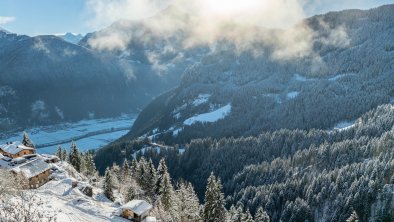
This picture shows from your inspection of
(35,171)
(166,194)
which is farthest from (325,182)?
(35,171)

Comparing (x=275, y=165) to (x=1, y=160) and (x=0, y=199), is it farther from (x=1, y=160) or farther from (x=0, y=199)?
(x=0, y=199)

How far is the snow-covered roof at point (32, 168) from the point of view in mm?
72562

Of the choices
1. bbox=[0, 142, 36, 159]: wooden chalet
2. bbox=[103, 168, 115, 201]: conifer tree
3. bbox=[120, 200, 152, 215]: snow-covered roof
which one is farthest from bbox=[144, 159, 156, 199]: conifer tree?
bbox=[0, 142, 36, 159]: wooden chalet

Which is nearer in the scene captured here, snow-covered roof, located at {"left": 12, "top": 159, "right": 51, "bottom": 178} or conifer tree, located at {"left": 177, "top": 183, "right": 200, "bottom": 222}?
snow-covered roof, located at {"left": 12, "top": 159, "right": 51, "bottom": 178}

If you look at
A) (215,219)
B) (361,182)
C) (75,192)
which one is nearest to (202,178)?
(361,182)

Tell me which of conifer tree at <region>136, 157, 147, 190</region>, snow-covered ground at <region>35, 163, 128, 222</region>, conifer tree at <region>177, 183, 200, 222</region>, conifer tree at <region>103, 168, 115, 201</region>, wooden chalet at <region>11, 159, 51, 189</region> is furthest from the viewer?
conifer tree at <region>136, 157, 147, 190</region>

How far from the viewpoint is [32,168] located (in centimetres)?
7588

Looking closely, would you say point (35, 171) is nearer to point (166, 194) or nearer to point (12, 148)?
point (12, 148)

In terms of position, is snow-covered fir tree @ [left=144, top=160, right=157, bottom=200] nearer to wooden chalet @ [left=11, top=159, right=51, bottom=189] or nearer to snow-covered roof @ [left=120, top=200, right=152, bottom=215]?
wooden chalet @ [left=11, top=159, right=51, bottom=189]

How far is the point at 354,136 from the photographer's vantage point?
190875 millimetres

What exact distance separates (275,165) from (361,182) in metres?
51.1

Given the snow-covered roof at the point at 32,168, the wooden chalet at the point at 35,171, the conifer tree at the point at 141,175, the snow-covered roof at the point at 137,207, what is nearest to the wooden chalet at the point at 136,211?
the snow-covered roof at the point at 137,207

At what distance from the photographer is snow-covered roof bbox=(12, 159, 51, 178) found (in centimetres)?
7256

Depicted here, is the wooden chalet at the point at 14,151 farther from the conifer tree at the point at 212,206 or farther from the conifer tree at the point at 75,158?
the conifer tree at the point at 212,206
